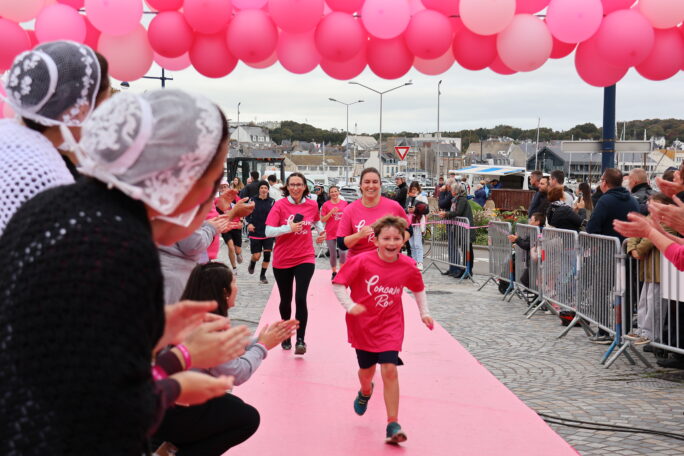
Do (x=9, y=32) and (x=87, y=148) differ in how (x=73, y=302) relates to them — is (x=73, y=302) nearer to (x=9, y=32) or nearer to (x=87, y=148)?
(x=87, y=148)

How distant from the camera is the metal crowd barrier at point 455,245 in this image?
15.3m

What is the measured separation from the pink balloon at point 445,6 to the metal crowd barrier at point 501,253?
5.49 m

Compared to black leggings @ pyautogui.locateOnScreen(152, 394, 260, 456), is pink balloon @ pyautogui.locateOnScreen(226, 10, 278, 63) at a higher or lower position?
higher

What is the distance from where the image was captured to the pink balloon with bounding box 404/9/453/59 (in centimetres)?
800

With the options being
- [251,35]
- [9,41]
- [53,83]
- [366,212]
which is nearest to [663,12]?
[366,212]

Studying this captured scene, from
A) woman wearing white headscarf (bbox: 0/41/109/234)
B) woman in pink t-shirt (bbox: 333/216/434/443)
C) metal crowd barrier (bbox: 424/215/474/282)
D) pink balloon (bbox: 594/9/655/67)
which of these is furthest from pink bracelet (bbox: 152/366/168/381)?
metal crowd barrier (bbox: 424/215/474/282)

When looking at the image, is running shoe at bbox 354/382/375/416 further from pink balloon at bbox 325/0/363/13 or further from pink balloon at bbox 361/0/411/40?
pink balloon at bbox 325/0/363/13

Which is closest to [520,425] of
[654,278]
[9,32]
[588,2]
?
[654,278]

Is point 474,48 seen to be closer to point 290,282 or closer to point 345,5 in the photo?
point 345,5

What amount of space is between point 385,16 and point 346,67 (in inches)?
36.6

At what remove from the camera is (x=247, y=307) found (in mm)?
11781

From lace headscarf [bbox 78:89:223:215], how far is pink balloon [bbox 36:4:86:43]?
6.57 m

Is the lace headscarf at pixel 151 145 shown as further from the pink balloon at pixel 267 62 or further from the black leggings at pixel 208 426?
the pink balloon at pixel 267 62

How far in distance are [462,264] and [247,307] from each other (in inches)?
221
